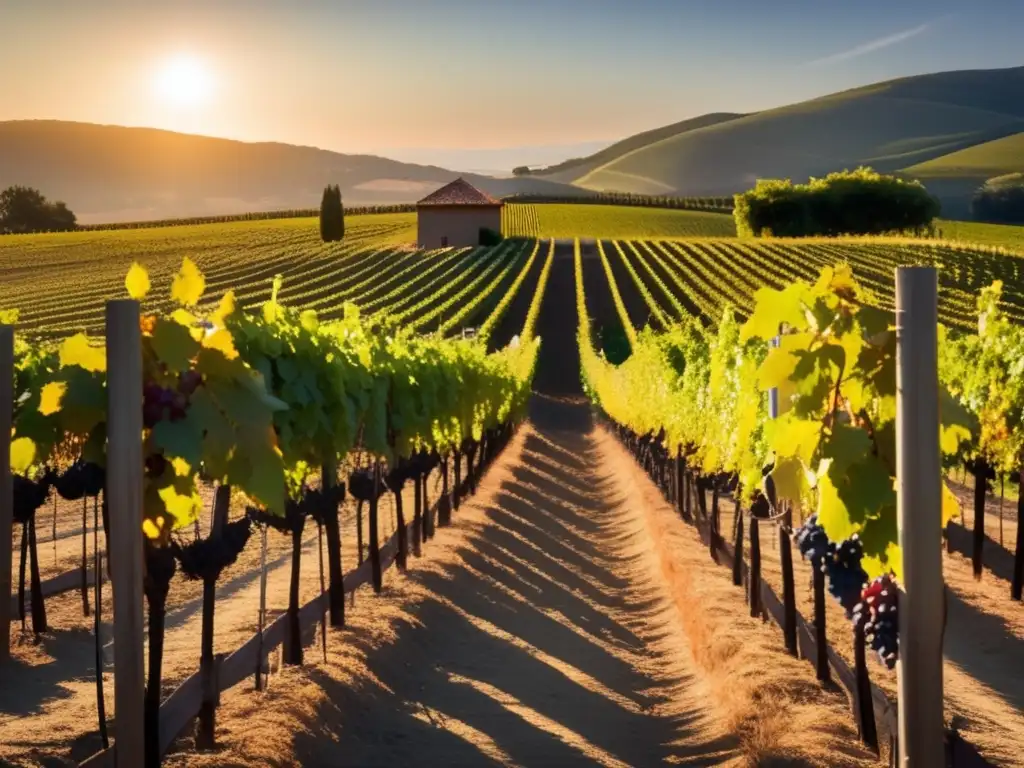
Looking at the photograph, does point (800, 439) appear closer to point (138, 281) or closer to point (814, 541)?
point (814, 541)

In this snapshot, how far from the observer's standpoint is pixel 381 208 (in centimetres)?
12025

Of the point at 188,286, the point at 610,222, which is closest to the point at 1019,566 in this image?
the point at 188,286

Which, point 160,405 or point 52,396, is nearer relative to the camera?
point 160,405

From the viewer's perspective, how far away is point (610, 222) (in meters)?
107

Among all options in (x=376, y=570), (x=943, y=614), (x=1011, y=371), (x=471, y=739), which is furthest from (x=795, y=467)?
(x=1011, y=371)

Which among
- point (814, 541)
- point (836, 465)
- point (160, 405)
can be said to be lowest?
point (814, 541)

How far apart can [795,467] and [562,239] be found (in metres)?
87.9

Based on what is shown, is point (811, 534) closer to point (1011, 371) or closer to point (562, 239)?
point (1011, 371)

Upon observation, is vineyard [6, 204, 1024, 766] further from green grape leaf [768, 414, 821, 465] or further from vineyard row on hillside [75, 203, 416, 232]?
vineyard row on hillside [75, 203, 416, 232]

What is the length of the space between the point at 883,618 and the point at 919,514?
1.49 feet

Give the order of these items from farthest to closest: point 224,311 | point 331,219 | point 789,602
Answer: point 331,219 → point 789,602 → point 224,311

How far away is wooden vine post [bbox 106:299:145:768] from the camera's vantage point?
16.8ft

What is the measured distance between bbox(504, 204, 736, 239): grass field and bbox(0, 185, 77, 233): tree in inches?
1452

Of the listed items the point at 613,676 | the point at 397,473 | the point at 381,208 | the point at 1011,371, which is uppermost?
the point at 381,208
